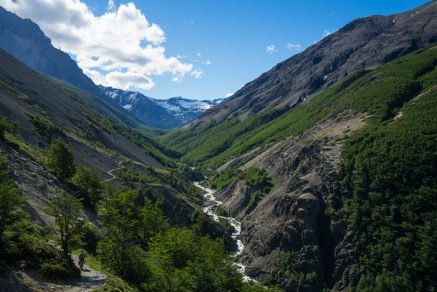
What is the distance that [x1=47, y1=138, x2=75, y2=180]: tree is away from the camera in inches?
3051

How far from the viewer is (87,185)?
250 ft

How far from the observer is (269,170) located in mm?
165000

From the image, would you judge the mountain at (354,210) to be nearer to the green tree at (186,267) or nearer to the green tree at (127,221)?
the green tree at (186,267)

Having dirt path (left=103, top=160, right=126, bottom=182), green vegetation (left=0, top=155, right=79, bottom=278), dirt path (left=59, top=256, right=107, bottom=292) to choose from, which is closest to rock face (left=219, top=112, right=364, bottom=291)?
dirt path (left=103, top=160, right=126, bottom=182)

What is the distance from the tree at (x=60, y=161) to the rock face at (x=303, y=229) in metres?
58.6

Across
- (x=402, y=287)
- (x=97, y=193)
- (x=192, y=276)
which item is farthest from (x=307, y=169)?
(x=192, y=276)

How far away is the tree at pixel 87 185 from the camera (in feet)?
246

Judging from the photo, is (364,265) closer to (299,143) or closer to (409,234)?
(409,234)

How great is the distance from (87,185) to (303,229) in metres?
64.1

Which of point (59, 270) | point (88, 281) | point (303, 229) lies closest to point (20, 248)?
point (59, 270)

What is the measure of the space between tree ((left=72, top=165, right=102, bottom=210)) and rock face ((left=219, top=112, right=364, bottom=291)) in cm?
5334

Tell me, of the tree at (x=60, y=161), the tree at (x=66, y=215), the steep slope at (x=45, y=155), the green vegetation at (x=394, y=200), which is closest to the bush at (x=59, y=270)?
the tree at (x=66, y=215)

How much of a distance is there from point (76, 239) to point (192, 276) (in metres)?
16.0

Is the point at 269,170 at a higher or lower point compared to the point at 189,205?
higher
